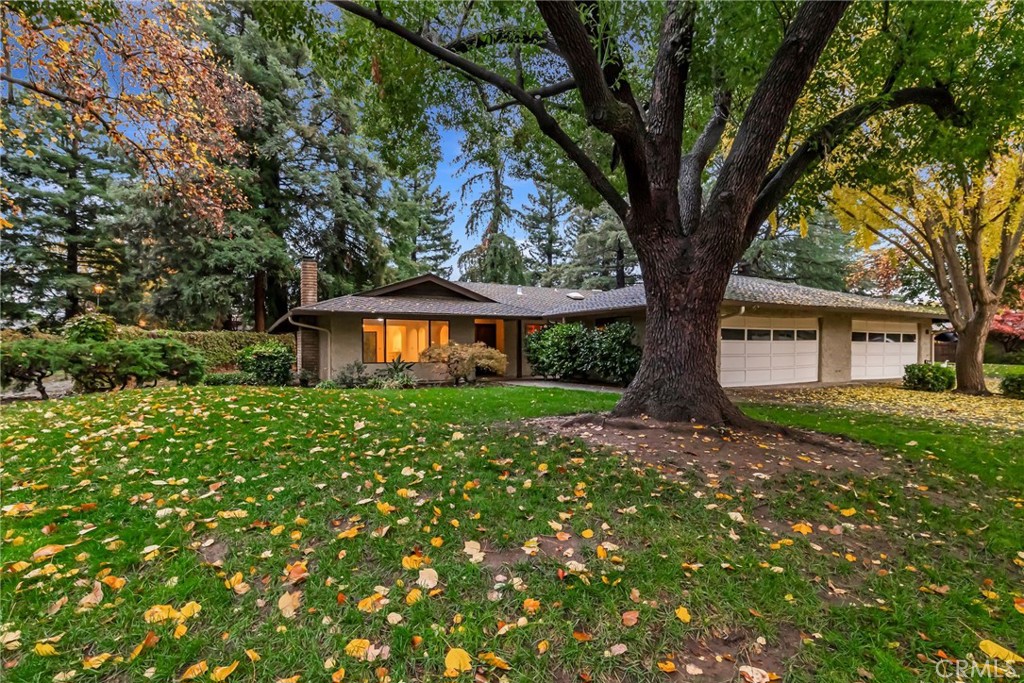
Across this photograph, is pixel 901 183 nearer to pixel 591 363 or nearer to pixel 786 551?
pixel 591 363

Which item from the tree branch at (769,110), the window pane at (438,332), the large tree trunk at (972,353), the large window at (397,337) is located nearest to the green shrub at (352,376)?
the large window at (397,337)

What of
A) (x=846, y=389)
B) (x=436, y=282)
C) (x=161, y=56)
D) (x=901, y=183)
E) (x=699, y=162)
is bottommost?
(x=846, y=389)

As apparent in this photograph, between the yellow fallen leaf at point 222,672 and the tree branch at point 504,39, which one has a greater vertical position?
the tree branch at point 504,39

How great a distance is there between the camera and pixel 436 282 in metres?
15.4

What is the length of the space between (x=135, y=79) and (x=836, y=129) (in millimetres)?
10478

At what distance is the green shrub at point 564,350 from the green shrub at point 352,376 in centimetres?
550

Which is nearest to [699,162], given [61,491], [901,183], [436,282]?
[901,183]

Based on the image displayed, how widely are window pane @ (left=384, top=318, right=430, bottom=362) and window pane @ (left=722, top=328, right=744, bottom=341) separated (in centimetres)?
910

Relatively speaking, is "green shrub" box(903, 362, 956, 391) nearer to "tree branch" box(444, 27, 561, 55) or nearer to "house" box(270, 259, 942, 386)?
"house" box(270, 259, 942, 386)

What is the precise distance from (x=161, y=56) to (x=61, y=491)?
6938mm

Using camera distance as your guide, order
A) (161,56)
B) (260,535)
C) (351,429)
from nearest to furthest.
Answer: (260,535) < (351,429) < (161,56)

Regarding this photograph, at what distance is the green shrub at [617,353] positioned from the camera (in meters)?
12.5

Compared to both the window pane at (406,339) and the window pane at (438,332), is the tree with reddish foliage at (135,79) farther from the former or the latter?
the window pane at (438,332)

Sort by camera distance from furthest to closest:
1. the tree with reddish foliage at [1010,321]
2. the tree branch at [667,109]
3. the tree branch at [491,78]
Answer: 1. the tree with reddish foliage at [1010,321]
2. the tree branch at [667,109]
3. the tree branch at [491,78]
